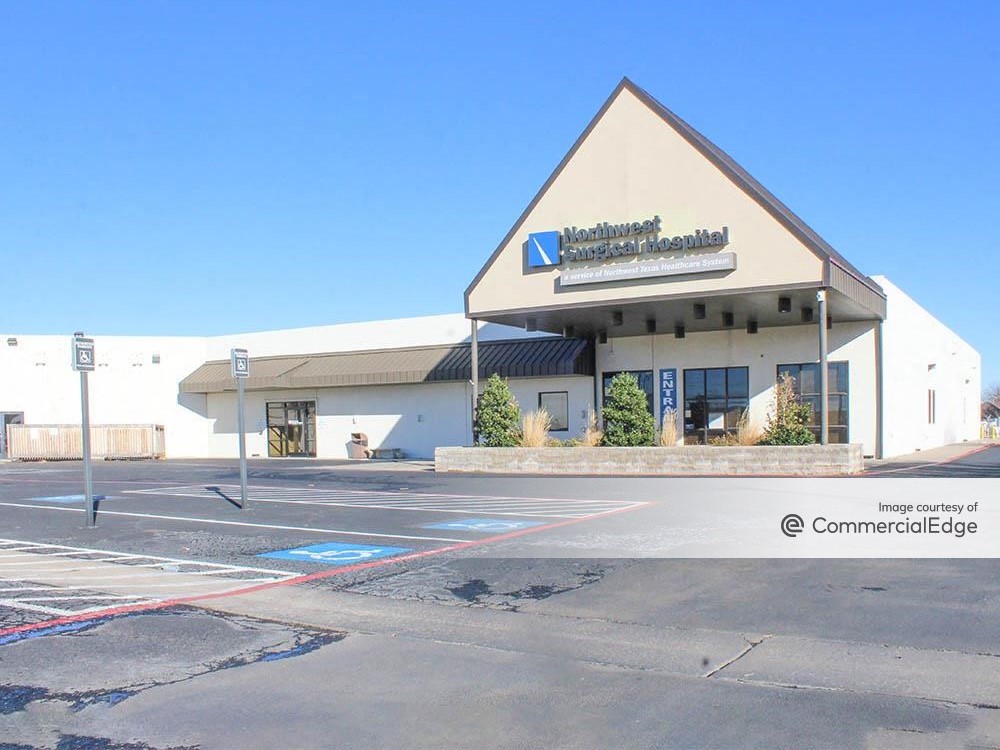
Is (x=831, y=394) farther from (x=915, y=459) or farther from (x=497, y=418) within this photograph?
(x=497, y=418)

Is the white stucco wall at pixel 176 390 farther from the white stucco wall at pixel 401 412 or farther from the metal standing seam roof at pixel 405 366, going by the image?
the metal standing seam roof at pixel 405 366

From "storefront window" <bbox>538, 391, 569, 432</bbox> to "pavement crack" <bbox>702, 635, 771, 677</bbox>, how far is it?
2426 centimetres

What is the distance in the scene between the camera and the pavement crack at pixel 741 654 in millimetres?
6406

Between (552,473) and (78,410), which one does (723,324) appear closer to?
(552,473)

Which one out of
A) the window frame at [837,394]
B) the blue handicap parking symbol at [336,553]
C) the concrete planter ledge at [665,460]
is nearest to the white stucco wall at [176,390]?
the concrete planter ledge at [665,460]

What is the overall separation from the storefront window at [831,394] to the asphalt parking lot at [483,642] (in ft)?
49.0

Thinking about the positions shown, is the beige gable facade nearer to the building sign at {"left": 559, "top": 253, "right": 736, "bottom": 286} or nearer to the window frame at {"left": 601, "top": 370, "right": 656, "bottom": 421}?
the building sign at {"left": 559, "top": 253, "right": 736, "bottom": 286}

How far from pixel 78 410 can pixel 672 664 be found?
4068 cm

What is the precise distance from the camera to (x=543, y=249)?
83.9 ft

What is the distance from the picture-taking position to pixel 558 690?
6102 mm

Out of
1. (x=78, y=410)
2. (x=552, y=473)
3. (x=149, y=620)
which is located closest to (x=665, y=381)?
(x=552, y=473)

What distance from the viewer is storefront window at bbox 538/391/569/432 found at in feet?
103

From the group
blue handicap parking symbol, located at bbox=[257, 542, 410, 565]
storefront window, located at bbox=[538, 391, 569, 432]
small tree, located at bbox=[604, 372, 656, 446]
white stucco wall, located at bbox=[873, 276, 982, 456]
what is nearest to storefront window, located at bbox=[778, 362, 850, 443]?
white stucco wall, located at bbox=[873, 276, 982, 456]

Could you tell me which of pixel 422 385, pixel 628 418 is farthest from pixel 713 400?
pixel 422 385
